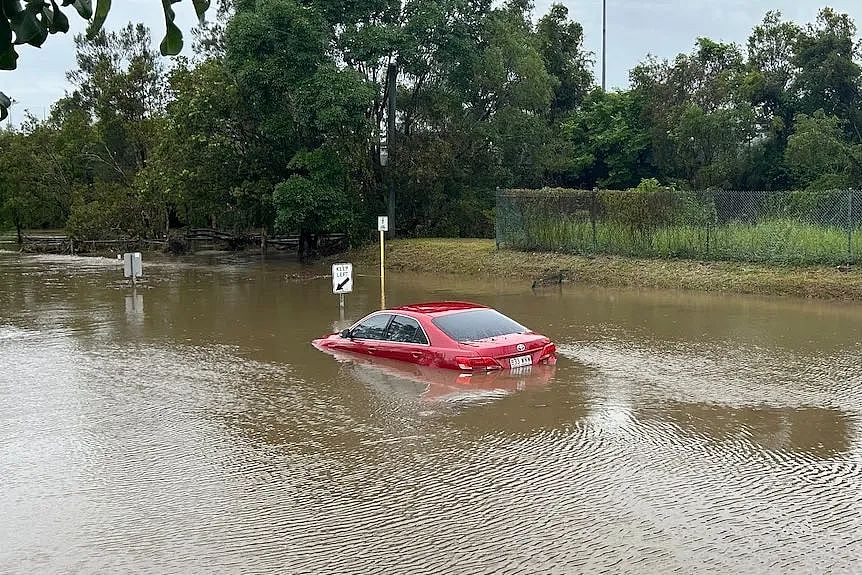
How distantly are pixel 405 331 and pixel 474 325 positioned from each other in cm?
123

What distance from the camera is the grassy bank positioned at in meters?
24.9

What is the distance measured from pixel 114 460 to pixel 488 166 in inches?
1388

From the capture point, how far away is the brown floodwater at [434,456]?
290 inches

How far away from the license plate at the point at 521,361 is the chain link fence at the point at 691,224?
1514 centimetres

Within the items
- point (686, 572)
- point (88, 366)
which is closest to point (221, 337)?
point (88, 366)

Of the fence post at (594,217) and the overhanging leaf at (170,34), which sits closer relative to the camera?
the overhanging leaf at (170,34)

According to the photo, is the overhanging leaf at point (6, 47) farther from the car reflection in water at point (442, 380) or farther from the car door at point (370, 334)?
the car door at point (370, 334)

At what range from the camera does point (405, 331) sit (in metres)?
15.2

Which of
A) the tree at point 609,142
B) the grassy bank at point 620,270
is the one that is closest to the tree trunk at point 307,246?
the grassy bank at point 620,270

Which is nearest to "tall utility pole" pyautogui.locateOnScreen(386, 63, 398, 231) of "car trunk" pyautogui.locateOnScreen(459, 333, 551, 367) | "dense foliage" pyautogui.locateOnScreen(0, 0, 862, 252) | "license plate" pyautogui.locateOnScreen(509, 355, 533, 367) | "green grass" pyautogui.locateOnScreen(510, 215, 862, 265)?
"dense foliage" pyautogui.locateOnScreen(0, 0, 862, 252)

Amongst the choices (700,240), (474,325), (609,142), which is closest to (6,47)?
(474,325)

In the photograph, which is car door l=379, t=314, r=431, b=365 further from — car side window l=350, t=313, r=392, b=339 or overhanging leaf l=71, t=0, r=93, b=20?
overhanging leaf l=71, t=0, r=93, b=20

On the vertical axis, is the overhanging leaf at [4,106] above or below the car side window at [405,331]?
above

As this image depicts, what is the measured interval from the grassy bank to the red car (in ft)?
41.8
